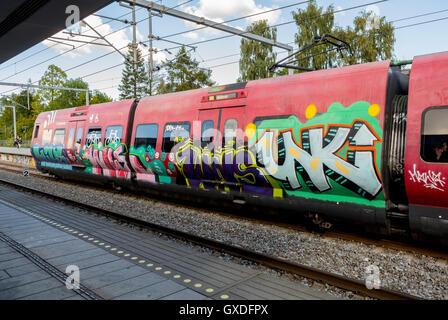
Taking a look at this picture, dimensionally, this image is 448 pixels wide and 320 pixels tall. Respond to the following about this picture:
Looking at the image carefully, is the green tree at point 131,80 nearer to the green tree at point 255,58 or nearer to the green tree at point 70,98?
the green tree at point 70,98

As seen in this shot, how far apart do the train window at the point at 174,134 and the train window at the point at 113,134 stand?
A: 253cm

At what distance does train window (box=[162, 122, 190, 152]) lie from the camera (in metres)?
9.02

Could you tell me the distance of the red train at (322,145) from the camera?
5.25 m

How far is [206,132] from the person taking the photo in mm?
8477

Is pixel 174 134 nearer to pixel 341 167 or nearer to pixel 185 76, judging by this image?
pixel 341 167

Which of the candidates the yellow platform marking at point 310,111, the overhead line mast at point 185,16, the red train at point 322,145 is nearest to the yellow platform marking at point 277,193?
the red train at point 322,145

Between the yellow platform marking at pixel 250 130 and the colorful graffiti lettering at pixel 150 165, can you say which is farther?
the colorful graffiti lettering at pixel 150 165

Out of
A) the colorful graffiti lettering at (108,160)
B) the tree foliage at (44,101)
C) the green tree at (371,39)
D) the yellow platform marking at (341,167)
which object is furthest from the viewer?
the tree foliage at (44,101)

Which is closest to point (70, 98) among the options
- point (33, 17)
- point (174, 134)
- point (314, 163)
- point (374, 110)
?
point (174, 134)

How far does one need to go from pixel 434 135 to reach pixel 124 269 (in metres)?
5.45

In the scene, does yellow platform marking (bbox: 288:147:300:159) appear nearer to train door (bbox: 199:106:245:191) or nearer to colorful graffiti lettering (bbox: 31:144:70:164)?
train door (bbox: 199:106:245:191)
